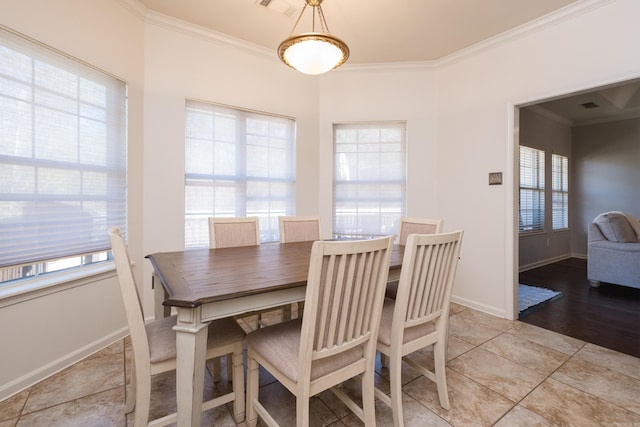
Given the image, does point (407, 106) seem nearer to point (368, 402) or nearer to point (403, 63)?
point (403, 63)

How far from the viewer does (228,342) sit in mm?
1394

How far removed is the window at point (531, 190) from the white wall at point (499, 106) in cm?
220

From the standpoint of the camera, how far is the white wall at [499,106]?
225cm

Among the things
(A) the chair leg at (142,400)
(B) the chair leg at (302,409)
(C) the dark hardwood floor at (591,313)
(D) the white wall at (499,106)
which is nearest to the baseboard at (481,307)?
(D) the white wall at (499,106)

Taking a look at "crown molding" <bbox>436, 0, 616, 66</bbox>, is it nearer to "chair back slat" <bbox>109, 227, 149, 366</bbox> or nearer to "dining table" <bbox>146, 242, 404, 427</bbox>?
"dining table" <bbox>146, 242, 404, 427</bbox>

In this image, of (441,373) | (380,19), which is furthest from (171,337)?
(380,19)

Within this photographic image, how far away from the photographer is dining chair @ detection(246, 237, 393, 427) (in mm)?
1073

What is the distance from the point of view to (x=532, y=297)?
11.1 ft

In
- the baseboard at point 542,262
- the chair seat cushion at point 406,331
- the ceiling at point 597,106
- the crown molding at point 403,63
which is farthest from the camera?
the baseboard at point 542,262

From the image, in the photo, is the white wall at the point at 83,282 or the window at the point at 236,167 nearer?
the white wall at the point at 83,282

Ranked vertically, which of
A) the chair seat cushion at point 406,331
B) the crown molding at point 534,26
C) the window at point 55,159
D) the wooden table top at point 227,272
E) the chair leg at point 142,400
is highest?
the crown molding at point 534,26

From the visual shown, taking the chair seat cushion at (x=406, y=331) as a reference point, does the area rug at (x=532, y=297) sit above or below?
below

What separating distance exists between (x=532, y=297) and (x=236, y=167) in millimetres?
3784

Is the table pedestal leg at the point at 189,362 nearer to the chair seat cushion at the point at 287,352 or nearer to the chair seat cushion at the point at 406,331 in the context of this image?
the chair seat cushion at the point at 287,352
